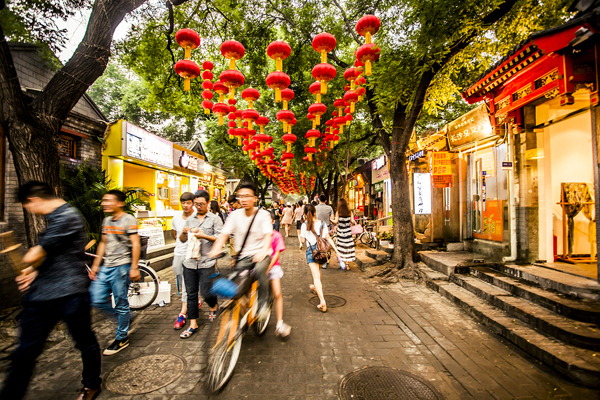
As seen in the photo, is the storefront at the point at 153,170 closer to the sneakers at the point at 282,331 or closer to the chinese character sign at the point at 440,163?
the sneakers at the point at 282,331

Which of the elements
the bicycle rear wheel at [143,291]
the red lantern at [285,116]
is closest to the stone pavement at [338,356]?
the bicycle rear wheel at [143,291]

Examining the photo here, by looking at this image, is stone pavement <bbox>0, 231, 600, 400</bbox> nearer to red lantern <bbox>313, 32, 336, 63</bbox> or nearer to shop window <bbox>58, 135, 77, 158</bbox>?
red lantern <bbox>313, 32, 336, 63</bbox>

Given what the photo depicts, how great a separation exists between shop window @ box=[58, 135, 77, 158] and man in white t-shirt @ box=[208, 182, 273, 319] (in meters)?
6.69

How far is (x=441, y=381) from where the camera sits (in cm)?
304

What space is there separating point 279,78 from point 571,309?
240 inches

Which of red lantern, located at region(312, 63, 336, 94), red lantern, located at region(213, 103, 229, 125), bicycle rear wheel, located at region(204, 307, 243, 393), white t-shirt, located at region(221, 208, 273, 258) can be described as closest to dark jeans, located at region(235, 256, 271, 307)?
white t-shirt, located at region(221, 208, 273, 258)

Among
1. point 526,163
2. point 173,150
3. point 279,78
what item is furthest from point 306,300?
point 173,150

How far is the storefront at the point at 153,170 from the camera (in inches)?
358

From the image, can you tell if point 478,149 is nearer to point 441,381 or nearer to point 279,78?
point 279,78

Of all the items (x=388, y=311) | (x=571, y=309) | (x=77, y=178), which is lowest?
(x=388, y=311)

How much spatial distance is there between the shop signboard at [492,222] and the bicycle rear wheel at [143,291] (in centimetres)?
833

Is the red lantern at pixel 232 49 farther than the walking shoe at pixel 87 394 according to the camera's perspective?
Yes

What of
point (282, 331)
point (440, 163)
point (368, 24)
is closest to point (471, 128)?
point (440, 163)

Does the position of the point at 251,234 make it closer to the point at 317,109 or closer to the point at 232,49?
the point at 232,49
